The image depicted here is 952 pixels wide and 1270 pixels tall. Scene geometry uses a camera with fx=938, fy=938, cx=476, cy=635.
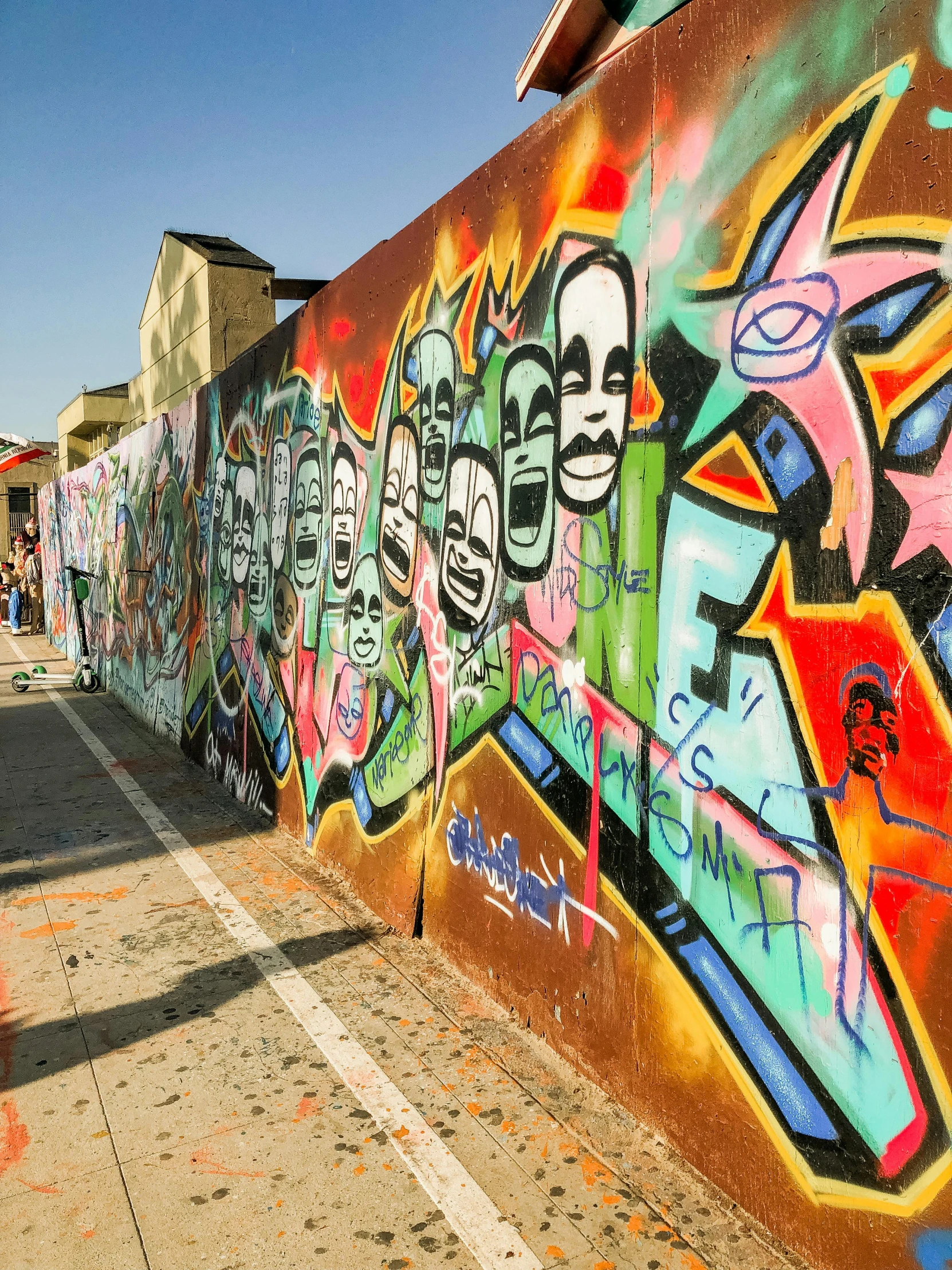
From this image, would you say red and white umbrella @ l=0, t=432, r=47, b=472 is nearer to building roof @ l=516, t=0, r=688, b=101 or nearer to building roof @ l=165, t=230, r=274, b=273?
building roof @ l=165, t=230, r=274, b=273

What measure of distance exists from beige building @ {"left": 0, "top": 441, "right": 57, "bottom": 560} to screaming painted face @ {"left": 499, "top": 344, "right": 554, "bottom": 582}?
48.1 metres

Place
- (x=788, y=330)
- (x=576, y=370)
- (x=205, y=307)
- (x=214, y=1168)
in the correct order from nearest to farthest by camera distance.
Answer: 1. (x=788, y=330)
2. (x=214, y=1168)
3. (x=576, y=370)
4. (x=205, y=307)

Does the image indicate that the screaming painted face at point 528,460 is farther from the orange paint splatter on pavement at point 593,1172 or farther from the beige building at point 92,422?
the beige building at point 92,422

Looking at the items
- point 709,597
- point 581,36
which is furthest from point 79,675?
point 709,597

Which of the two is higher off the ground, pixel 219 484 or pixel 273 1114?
pixel 219 484

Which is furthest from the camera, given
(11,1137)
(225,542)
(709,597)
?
(225,542)

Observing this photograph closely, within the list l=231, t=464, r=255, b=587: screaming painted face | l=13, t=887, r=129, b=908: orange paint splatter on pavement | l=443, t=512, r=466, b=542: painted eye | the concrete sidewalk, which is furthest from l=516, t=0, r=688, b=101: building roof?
l=13, t=887, r=129, b=908: orange paint splatter on pavement

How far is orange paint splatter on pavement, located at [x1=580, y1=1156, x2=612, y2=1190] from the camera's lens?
2652 mm

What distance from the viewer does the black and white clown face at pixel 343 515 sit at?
16.9 feet

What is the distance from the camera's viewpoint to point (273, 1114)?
10.1 feet

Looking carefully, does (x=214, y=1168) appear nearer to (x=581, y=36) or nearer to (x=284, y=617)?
(x=284, y=617)

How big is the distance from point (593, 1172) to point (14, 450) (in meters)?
26.1

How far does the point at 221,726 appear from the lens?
25.6ft

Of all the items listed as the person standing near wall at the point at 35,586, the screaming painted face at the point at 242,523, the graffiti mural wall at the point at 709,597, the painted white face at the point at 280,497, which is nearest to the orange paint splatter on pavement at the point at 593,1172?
the graffiti mural wall at the point at 709,597
